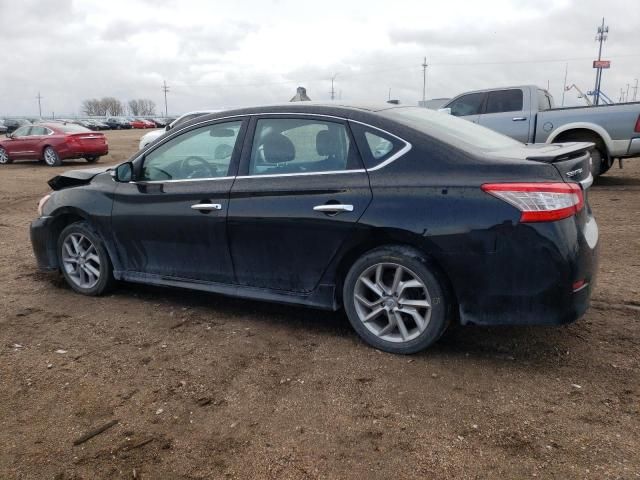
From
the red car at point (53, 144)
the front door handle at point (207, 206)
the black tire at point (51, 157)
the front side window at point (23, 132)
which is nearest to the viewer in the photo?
the front door handle at point (207, 206)

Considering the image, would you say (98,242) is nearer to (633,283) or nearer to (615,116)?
(633,283)

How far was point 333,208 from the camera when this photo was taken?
3695 millimetres

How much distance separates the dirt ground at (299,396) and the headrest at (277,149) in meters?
1.25

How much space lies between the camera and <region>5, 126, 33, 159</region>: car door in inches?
758

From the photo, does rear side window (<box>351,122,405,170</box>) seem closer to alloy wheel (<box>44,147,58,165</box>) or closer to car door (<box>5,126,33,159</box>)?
→ alloy wheel (<box>44,147,58,165</box>)

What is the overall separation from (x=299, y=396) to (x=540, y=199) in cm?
176

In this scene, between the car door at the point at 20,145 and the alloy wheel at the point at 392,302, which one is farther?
the car door at the point at 20,145

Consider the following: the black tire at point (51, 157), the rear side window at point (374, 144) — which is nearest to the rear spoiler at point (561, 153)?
the rear side window at point (374, 144)

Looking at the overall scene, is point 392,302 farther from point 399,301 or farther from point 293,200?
point 293,200

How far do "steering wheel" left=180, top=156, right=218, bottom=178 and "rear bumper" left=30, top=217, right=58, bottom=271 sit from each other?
163 cm

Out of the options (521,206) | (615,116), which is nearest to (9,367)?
(521,206)

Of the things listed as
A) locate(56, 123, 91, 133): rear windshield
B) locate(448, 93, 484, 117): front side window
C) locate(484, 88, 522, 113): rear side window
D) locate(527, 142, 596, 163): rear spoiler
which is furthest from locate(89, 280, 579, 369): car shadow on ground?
locate(56, 123, 91, 133): rear windshield

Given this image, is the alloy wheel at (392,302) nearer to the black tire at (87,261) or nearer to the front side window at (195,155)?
the front side window at (195,155)

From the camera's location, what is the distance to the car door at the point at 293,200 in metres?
3.72
